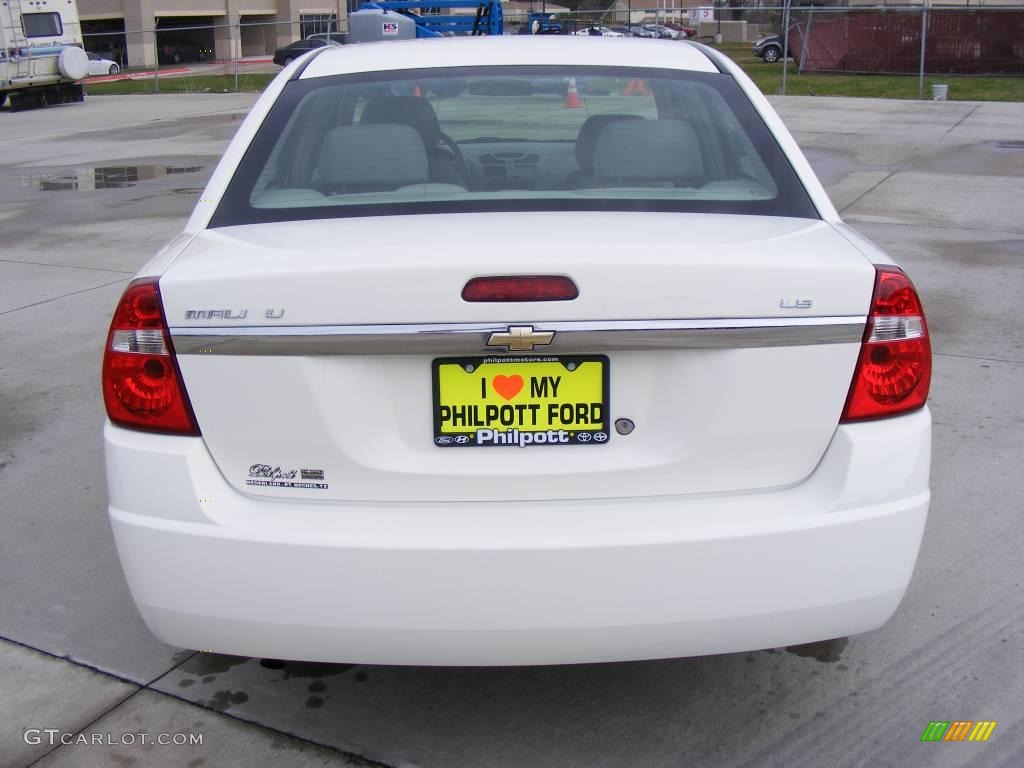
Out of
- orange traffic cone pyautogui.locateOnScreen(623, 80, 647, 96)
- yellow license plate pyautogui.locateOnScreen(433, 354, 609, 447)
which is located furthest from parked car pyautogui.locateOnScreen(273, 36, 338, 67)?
yellow license plate pyautogui.locateOnScreen(433, 354, 609, 447)

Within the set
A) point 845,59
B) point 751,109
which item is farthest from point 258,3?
point 751,109

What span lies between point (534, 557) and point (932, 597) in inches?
70.6

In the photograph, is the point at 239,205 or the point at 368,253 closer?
the point at 368,253

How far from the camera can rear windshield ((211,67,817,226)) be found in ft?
9.82

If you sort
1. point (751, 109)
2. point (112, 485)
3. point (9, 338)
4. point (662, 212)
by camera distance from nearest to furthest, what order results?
point (112, 485) < point (662, 212) < point (751, 109) < point (9, 338)

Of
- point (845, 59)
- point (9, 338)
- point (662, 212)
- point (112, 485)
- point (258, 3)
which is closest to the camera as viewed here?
point (112, 485)

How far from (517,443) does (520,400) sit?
0.10 metres

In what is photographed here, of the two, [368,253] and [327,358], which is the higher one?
[368,253]

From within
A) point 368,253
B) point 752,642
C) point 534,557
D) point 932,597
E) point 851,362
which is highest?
point 368,253

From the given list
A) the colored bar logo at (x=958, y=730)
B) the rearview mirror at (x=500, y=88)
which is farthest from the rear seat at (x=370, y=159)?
the colored bar logo at (x=958, y=730)

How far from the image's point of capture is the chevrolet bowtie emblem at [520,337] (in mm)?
2334

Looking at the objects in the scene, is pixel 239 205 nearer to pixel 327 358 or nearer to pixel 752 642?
pixel 327 358

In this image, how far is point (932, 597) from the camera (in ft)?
11.7

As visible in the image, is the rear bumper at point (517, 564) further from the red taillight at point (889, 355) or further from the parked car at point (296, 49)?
the parked car at point (296, 49)
